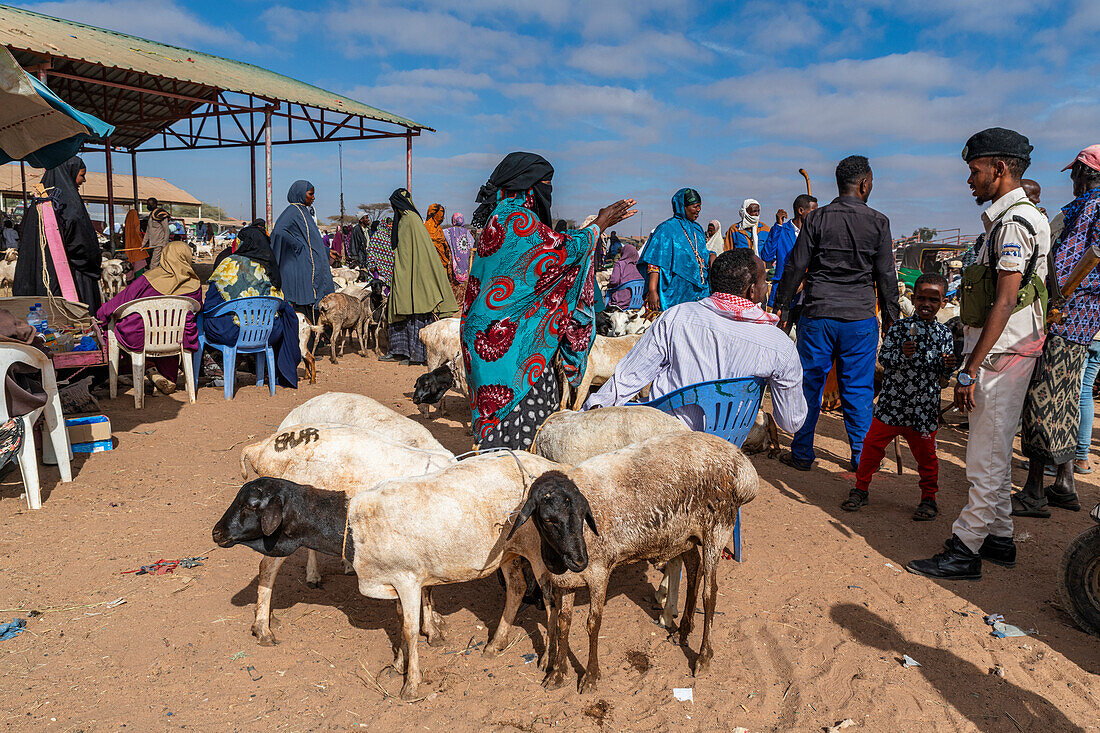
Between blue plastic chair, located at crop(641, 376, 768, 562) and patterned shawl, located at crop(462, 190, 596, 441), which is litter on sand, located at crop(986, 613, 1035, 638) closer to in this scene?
blue plastic chair, located at crop(641, 376, 768, 562)

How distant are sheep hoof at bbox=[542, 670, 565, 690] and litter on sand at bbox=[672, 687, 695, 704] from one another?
1.61ft

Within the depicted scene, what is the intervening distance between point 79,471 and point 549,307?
4322 millimetres

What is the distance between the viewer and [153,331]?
7469 millimetres

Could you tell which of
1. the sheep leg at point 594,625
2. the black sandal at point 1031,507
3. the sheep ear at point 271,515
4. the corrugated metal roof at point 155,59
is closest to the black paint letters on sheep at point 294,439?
the sheep ear at point 271,515

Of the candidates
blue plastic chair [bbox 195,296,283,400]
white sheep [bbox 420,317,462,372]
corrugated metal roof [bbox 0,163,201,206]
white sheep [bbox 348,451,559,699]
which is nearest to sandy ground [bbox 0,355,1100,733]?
white sheep [bbox 348,451,559,699]

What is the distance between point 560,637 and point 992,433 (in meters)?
2.65

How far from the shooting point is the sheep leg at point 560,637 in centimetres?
283

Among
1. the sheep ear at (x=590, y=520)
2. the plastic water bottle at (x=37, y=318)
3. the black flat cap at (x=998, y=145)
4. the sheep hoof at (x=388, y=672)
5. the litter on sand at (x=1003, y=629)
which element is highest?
the black flat cap at (x=998, y=145)

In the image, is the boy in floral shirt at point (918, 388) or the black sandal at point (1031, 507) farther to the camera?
the black sandal at point (1031, 507)

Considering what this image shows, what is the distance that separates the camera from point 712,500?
2.99m

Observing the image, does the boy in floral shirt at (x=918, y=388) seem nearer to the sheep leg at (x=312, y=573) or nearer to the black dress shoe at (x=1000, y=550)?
the black dress shoe at (x=1000, y=550)

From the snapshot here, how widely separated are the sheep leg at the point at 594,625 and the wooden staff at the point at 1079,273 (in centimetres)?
368

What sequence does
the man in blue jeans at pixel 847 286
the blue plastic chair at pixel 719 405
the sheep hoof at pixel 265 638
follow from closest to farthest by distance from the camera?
the sheep hoof at pixel 265 638
the blue plastic chair at pixel 719 405
the man in blue jeans at pixel 847 286

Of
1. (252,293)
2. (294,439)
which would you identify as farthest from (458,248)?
(294,439)
